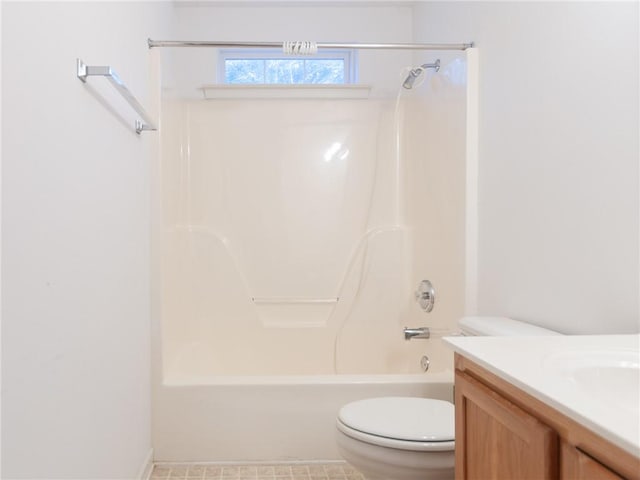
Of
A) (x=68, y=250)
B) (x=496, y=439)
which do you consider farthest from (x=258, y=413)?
(x=496, y=439)

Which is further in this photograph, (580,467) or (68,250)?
(68,250)

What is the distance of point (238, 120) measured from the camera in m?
2.80

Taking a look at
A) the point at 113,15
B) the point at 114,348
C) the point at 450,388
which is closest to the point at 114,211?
the point at 114,348

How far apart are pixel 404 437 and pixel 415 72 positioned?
170cm

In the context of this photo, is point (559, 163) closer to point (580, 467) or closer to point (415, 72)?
point (580, 467)

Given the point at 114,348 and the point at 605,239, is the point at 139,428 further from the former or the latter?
the point at 605,239

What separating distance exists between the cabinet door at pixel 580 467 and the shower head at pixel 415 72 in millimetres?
1961

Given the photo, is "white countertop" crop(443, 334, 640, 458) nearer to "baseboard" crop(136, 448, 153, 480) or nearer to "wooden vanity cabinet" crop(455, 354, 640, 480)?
"wooden vanity cabinet" crop(455, 354, 640, 480)

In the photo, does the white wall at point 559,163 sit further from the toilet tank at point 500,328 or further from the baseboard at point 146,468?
the baseboard at point 146,468

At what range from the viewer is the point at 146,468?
6.32ft

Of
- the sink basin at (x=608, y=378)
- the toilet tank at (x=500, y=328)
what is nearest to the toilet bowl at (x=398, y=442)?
the toilet tank at (x=500, y=328)

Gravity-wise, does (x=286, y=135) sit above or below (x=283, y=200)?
above

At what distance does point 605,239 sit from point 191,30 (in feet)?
8.17

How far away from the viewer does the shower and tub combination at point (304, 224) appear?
2.58 meters
